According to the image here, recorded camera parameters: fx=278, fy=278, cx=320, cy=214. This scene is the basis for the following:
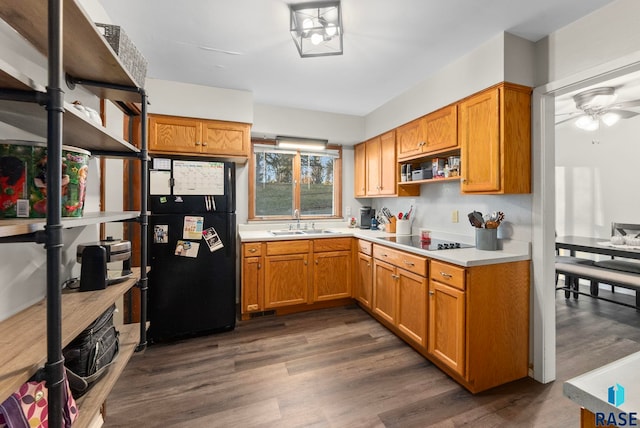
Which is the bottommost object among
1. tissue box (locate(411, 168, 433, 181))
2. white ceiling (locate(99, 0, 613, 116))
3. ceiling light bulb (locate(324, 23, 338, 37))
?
tissue box (locate(411, 168, 433, 181))

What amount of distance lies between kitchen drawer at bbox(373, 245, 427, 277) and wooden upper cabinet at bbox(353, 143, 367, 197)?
1187mm

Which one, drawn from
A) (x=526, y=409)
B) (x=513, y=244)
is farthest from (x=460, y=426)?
(x=513, y=244)

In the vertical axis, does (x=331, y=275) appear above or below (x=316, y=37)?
below

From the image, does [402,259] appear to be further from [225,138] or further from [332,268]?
[225,138]

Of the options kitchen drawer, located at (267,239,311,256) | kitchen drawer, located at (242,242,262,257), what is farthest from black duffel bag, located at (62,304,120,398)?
kitchen drawer, located at (267,239,311,256)

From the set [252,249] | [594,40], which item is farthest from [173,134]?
[594,40]

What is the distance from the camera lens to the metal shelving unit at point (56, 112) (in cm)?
65

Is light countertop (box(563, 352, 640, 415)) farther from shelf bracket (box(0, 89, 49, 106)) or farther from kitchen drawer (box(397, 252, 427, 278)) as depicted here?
kitchen drawer (box(397, 252, 427, 278))

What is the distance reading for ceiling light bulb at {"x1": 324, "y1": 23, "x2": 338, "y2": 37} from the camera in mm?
1796

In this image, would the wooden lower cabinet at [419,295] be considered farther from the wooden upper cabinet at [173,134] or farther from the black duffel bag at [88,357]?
the black duffel bag at [88,357]

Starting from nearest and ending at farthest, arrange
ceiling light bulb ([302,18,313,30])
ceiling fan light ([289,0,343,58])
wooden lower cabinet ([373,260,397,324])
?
1. ceiling fan light ([289,0,343,58])
2. ceiling light bulb ([302,18,313,30])
3. wooden lower cabinet ([373,260,397,324])

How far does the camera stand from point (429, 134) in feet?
8.83

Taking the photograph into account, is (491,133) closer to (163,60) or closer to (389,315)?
(389,315)

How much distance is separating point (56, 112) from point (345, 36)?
6.23 ft
